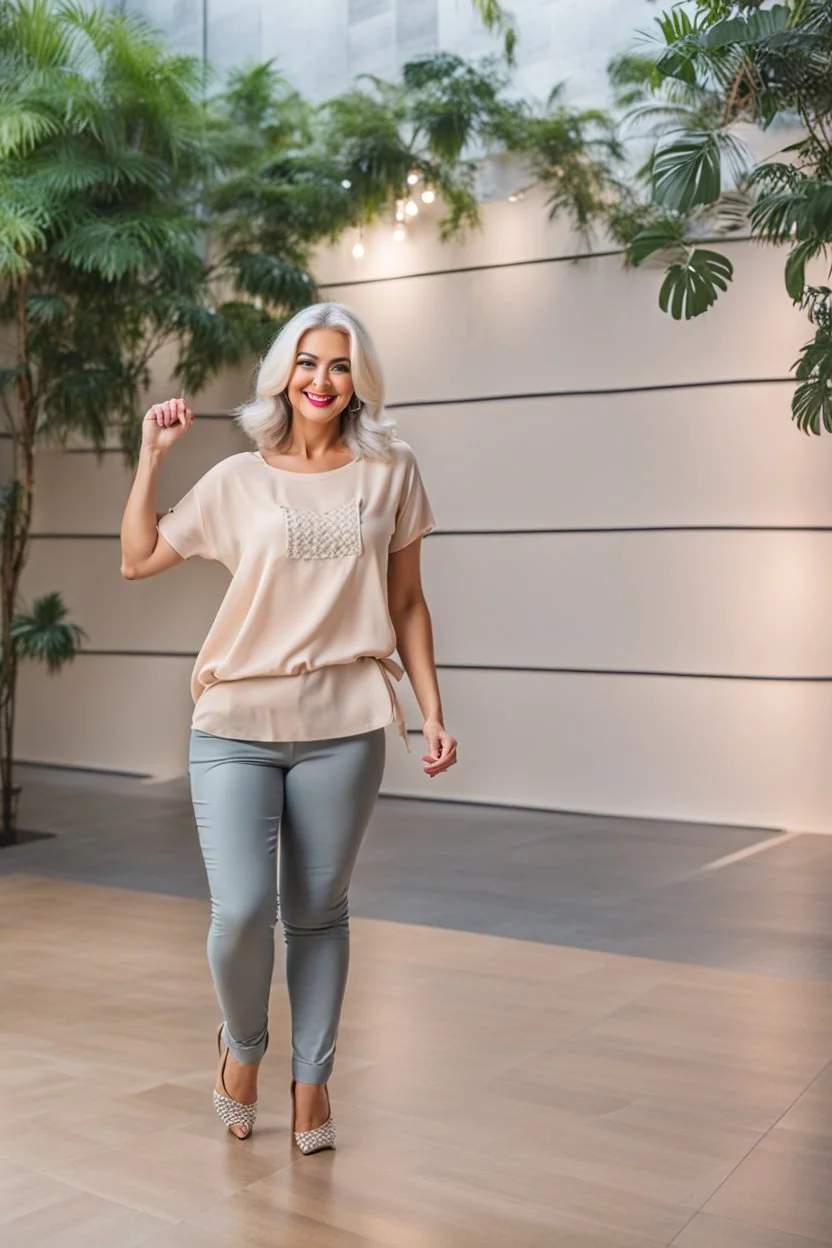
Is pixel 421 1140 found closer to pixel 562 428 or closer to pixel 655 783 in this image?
pixel 655 783

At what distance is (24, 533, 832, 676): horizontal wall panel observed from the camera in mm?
5871

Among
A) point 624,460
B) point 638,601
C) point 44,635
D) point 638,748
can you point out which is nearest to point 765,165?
point 624,460

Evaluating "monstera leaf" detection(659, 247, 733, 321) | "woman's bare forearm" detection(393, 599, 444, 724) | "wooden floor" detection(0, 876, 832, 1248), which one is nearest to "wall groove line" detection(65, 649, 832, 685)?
"monstera leaf" detection(659, 247, 733, 321)

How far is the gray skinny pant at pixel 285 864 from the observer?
2311 mm

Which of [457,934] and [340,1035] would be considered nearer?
[340,1035]

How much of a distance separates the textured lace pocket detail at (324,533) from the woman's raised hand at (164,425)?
0.22 metres

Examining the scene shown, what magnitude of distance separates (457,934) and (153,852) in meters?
1.73

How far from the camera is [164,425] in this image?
7.55ft

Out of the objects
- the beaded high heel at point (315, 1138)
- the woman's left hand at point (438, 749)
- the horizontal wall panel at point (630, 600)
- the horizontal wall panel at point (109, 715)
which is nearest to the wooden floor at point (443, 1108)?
the beaded high heel at point (315, 1138)

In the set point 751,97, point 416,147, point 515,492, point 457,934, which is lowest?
point 457,934

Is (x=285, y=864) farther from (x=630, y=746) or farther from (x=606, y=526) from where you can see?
(x=606, y=526)

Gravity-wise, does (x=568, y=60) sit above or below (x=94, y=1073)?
above

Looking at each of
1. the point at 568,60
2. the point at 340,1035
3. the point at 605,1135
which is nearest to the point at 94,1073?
the point at 340,1035

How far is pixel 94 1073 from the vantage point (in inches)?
116
